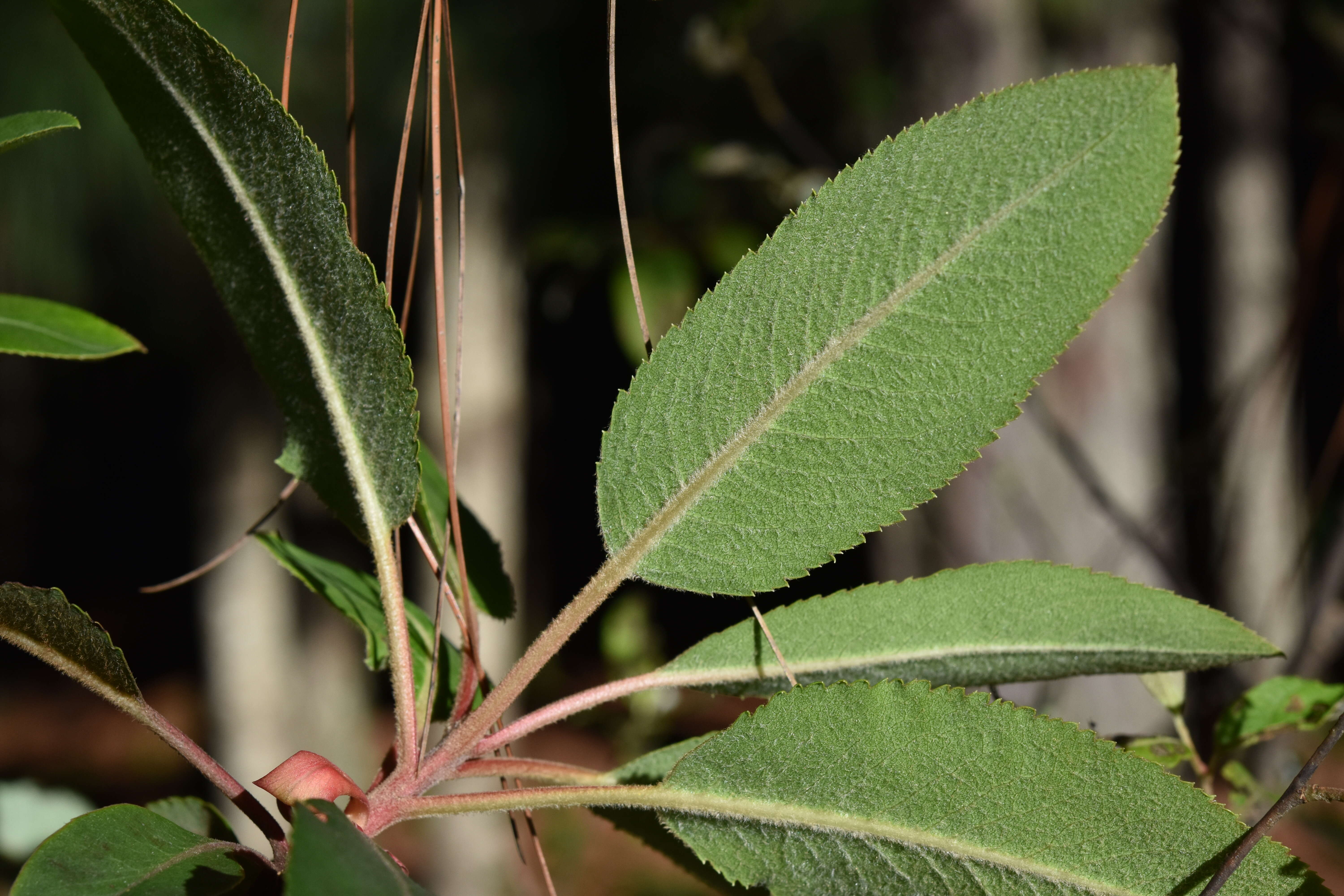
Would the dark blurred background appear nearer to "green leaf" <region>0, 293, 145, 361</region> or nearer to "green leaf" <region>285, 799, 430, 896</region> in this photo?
"green leaf" <region>285, 799, 430, 896</region>

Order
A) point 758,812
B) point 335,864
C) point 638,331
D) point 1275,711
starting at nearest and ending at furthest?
point 335,864, point 758,812, point 1275,711, point 638,331

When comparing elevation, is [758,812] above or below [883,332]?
below

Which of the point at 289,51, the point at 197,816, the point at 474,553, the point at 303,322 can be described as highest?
the point at 289,51

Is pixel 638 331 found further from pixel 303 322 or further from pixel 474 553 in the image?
pixel 303 322

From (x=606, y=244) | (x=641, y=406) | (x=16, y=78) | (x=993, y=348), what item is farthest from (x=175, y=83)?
(x=16, y=78)

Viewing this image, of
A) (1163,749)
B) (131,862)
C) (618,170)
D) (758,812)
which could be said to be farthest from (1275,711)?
(131,862)

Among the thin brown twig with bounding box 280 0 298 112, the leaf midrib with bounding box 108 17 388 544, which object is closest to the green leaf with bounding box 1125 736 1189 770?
the leaf midrib with bounding box 108 17 388 544

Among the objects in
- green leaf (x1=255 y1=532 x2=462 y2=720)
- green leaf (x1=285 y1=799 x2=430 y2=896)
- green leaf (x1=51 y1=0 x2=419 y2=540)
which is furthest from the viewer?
green leaf (x1=255 y1=532 x2=462 y2=720)
